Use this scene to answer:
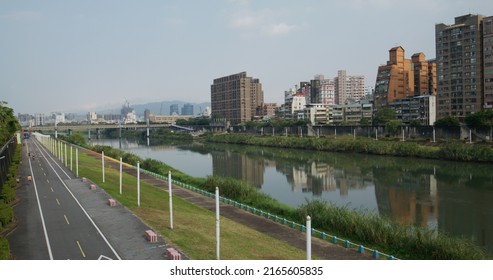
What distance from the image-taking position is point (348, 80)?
545 ft

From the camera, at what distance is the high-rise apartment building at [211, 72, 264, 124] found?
159500 mm

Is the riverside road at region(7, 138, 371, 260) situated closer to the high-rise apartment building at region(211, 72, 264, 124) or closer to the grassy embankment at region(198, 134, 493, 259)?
the grassy embankment at region(198, 134, 493, 259)

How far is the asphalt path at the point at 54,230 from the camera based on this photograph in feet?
50.8

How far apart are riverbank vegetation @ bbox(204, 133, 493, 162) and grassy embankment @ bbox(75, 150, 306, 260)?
39.1 metres

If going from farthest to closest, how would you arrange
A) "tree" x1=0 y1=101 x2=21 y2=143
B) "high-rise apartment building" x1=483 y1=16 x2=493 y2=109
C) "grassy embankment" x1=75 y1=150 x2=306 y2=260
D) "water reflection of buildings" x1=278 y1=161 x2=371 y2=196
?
1. "high-rise apartment building" x1=483 y1=16 x2=493 y2=109
2. "water reflection of buildings" x1=278 y1=161 x2=371 y2=196
3. "tree" x1=0 y1=101 x2=21 y2=143
4. "grassy embankment" x1=75 y1=150 x2=306 y2=260

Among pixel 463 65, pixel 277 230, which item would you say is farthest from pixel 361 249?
pixel 463 65

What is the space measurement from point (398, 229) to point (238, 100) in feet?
466

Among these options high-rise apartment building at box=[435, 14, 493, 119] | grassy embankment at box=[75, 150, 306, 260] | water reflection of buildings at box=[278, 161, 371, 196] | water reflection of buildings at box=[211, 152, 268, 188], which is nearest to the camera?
grassy embankment at box=[75, 150, 306, 260]

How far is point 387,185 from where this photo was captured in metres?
41.1

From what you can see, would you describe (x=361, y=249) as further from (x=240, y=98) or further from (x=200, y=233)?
(x=240, y=98)

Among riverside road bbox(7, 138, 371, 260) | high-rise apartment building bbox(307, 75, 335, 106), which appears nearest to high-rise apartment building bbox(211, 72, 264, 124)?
high-rise apartment building bbox(307, 75, 335, 106)

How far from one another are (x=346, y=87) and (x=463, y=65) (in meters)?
91.4

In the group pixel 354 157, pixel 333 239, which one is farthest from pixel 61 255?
pixel 354 157

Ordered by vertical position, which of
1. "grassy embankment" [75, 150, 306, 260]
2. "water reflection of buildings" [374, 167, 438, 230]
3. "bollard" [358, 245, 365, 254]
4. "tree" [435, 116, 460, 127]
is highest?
"tree" [435, 116, 460, 127]
